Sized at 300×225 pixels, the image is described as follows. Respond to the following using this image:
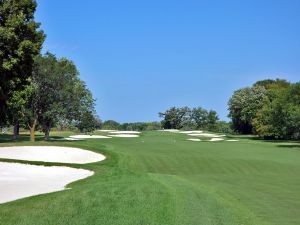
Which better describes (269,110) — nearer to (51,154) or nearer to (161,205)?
(51,154)

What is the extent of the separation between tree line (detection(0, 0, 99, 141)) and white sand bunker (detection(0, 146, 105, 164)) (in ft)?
25.0

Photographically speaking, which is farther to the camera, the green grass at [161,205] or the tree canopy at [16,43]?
the tree canopy at [16,43]

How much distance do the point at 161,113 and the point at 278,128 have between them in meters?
75.7

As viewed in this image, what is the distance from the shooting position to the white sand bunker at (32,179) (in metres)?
13.0

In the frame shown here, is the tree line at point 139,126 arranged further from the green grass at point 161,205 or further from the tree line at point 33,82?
the green grass at point 161,205

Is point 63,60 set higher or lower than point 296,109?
higher

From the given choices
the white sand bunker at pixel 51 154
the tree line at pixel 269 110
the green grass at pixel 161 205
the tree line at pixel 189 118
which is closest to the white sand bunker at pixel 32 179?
the green grass at pixel 161 205

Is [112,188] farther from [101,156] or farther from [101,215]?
[101,156]

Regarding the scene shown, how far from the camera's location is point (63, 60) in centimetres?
5056

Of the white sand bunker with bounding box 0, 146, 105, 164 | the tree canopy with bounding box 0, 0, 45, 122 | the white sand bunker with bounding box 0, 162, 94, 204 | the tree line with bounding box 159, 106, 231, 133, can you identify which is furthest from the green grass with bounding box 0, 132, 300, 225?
the tree line with bounding box 159, 106, 231, 133

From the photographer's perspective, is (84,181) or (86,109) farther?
(86,109)

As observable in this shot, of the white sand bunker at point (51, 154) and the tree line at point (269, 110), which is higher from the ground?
the tree line at point (269, 110)

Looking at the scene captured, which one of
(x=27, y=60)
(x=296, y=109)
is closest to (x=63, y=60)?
(x=27, y=60)

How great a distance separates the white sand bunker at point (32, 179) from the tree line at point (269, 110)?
128 ft
